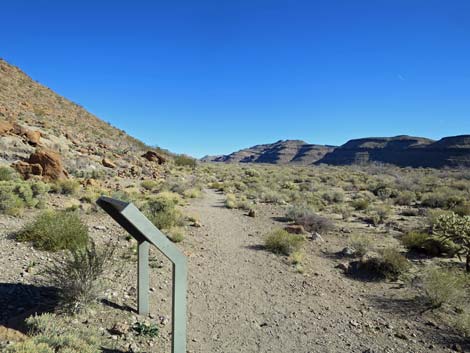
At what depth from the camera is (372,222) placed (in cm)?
1362

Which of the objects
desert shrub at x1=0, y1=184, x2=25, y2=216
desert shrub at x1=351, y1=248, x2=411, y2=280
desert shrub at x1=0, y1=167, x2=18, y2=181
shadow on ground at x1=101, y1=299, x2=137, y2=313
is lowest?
desert shrub at x1=351, y1=248, x2=411, y2=280

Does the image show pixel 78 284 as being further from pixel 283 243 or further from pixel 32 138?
pixel 32 138

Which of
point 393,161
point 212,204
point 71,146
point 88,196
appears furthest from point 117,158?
point 393,161

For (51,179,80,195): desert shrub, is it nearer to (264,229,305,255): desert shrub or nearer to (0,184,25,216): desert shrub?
(0,184,25,216): desert shrub

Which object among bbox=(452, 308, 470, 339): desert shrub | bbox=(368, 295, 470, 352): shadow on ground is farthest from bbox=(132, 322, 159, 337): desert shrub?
bbox=(452, 308, 470, 339): desert shrub

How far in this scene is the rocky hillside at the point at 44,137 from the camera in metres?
16.6

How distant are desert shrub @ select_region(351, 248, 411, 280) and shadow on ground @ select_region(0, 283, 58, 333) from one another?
6.55 meters

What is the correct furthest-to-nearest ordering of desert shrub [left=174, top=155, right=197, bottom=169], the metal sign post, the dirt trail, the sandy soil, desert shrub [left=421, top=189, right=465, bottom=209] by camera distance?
desert shrub [left=174, top=155, right=197, bottom=169], desert shrub [left=421, top=189, right=465, bottom=209], the dirt trail, the sandy soil, the metal sign post

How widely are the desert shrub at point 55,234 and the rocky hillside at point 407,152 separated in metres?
65.3

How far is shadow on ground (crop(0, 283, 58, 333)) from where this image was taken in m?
4.14

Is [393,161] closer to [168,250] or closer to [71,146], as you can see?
[71,146]

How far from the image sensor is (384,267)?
7.72m

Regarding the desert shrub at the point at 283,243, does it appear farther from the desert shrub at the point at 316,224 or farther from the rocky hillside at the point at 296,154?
the rocky hillside at the point at 296,154

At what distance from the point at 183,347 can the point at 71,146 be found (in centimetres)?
2184
